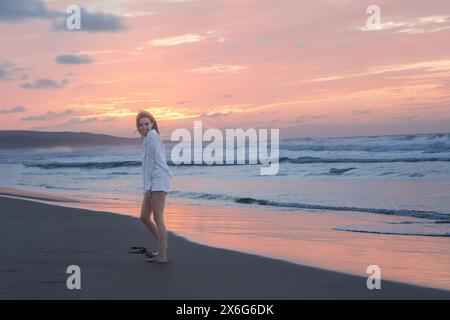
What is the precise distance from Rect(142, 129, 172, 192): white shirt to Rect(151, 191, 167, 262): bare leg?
0.45ft

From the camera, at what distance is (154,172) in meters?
7.44

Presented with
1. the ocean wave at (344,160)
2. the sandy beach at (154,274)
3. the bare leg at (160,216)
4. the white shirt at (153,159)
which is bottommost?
the sandy beach at (154,274)

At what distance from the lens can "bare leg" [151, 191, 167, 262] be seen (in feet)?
24.5

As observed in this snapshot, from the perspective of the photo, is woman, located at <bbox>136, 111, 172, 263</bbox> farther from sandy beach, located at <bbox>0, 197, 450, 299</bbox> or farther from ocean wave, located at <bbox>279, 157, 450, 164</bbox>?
ocean wave, located at <bbox>279, 157, 450, 164</bbox>

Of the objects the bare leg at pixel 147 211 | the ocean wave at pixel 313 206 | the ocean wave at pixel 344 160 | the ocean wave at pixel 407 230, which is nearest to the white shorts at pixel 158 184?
the bare leg at pixel 147 211

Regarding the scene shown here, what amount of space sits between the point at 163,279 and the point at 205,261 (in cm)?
127

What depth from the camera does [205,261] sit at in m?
7.80

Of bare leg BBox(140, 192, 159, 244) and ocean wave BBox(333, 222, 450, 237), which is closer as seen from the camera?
bare leg BBox(140, 192, 159, 244)

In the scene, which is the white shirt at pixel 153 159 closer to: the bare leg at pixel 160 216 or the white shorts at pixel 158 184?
the white shorts at pixel 158 184

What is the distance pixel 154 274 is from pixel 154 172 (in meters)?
1.17

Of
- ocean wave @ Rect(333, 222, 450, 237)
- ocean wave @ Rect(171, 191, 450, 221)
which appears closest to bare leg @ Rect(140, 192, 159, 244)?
ocean wave @ Rect(333, 222, 450, 237)

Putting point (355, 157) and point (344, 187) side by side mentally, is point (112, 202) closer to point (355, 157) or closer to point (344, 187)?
point (344, 187)

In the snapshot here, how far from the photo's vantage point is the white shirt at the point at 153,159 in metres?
7.40
